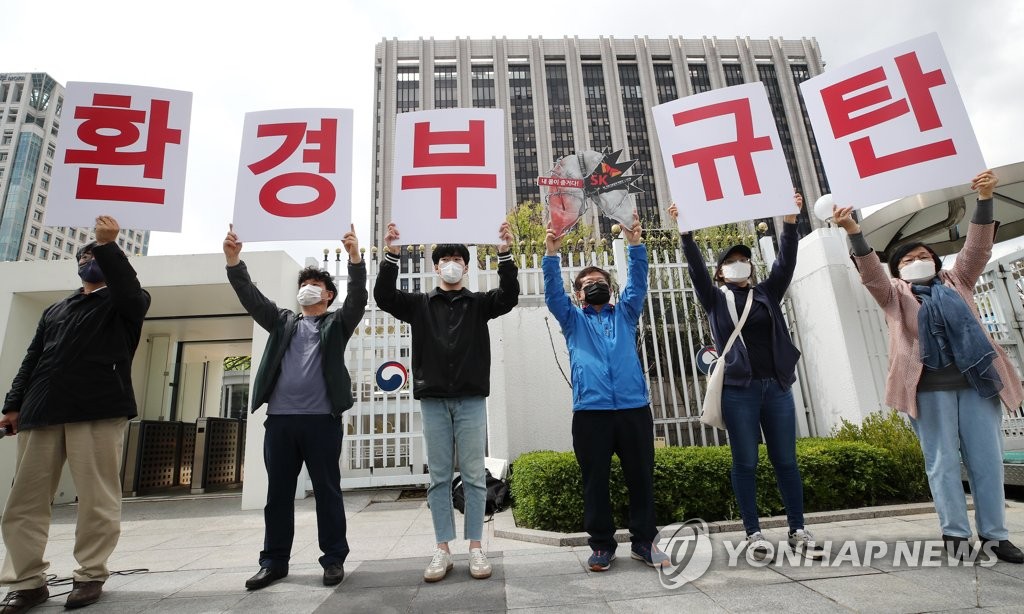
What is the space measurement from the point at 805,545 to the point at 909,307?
149cm

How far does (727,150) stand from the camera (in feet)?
11.7

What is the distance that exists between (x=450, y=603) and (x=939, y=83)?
169 inches

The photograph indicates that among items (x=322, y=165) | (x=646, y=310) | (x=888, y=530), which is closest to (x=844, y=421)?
(x=888, y=530)

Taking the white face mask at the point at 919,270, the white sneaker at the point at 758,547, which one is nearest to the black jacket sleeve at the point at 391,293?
the white sneaker at the point at 758,547

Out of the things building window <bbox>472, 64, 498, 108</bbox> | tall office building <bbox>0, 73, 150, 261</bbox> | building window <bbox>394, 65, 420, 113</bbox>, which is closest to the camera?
building window <bbox>394, 65, 420, 113</bbox>

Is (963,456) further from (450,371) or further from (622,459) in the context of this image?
(450,371)

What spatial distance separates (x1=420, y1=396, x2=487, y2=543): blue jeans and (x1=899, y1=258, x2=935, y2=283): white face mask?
270 cm

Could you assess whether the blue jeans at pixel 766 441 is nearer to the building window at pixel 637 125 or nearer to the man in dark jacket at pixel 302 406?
the man in dark jacket at pixel 302 406

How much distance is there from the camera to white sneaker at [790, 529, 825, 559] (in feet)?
9.08

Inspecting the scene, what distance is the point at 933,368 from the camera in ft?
9.30

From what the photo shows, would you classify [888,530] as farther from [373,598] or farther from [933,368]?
[373,598]

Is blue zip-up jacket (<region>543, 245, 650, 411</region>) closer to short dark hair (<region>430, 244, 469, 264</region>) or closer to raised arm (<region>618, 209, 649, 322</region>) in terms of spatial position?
raised arm (<region>618, 209, 649, 322</region>)

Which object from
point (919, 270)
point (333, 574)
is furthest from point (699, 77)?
point (333, 574)

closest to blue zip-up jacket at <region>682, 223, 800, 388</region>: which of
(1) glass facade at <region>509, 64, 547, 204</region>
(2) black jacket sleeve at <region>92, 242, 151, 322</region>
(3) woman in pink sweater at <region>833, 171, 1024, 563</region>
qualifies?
(3) woman in pink sweater at <region>833, 171, 1024, 563</region>
